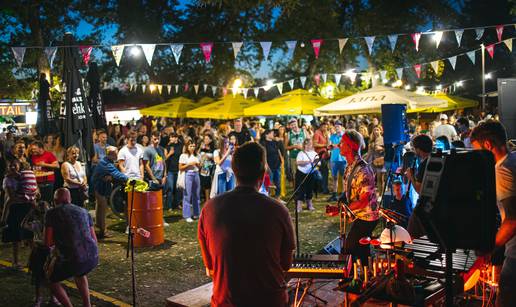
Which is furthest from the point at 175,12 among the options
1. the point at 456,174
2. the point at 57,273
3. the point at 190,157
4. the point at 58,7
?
the point at 456,174

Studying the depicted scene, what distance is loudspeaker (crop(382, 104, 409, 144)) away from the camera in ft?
27.8

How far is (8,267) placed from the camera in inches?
303

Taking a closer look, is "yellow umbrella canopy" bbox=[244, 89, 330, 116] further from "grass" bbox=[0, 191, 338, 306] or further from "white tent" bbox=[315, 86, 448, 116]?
"grass" bbox=[0, 191, 338, 306]

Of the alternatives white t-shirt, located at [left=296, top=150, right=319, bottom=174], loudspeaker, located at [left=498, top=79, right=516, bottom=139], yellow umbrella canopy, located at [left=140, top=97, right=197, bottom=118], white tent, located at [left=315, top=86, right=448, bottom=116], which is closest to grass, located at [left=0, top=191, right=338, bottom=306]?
white t-shirt, located at [left=296, top=150, right=319, bottom=174]

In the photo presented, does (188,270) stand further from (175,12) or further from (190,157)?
(175,12)

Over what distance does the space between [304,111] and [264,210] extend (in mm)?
15407

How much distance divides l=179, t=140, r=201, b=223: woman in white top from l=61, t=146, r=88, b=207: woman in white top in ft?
7.18

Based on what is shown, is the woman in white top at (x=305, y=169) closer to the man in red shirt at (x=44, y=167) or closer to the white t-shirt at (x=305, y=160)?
the white t-shirt at (x=305, y=160)

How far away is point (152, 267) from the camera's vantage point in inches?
298

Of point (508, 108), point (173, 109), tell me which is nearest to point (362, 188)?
point (508, 108)

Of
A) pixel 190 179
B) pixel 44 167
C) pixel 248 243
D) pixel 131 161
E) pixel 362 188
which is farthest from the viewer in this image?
pixel 190 179

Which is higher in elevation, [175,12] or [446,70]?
[175,12]

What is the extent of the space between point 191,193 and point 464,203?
27.5 ft

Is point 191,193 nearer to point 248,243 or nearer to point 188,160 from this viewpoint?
point 188,160
